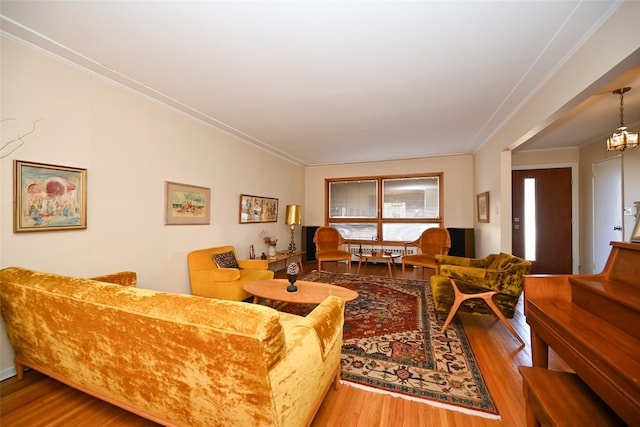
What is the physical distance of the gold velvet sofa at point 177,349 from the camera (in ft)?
3.29

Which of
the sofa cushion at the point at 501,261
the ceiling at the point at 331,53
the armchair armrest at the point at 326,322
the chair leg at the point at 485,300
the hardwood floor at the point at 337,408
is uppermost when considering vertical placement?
the ceiling at the point at 331,53

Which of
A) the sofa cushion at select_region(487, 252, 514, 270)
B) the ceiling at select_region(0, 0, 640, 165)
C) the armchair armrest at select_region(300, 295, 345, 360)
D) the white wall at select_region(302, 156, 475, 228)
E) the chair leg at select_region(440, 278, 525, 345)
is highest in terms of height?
the ceiling at select_region(0, 0, 640, 165)

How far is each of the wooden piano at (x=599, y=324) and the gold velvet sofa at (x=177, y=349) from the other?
1154mm

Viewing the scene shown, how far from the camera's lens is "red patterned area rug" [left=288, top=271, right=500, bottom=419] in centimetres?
165

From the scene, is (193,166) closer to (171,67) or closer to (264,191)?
(171,67)

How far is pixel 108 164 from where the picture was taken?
2.39 metres

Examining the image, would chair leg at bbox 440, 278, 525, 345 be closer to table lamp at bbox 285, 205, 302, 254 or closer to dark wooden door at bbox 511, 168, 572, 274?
dark wooden door at bbox 511, 168, 572, 274

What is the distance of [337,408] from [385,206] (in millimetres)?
4932

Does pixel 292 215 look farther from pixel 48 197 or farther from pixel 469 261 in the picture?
pixel 48 197

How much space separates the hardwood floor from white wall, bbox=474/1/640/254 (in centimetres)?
219

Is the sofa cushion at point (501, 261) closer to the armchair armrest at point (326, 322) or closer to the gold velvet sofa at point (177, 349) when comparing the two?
the armchair armrest at point (326, 322)

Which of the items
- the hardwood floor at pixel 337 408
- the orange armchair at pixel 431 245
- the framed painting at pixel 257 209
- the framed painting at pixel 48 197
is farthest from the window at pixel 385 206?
the framed painting at pixel 48 197

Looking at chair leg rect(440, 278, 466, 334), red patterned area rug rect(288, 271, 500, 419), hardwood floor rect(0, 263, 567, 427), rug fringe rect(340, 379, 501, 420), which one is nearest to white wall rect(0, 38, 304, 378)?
hardwood floor rect(0, 263, 567, 427)

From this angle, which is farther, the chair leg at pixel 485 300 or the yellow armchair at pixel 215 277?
the yellow armchair at pixel 215 277
